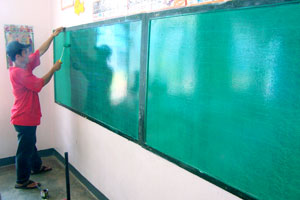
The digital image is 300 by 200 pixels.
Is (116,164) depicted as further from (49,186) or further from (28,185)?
(28,185)

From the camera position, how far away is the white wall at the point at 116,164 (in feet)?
4.51

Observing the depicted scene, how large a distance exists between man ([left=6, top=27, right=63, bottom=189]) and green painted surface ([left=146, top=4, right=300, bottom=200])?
1.55 meters

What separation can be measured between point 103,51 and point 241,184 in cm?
141

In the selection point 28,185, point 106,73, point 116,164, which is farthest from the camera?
point 28,185

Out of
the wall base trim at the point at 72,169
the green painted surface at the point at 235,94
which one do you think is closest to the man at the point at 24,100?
the wall base trim at the point at 72,169

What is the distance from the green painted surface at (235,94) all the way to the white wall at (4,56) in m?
2.29

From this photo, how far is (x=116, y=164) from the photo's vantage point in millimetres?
2023

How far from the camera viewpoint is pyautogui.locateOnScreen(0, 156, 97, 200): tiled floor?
2.44 metres

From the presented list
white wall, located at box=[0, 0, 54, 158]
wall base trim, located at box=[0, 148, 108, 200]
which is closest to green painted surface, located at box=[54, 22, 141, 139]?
white wall, located at box=[0, 0, 54, 158]

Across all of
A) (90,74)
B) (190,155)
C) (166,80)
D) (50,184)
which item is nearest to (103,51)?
(90,74)

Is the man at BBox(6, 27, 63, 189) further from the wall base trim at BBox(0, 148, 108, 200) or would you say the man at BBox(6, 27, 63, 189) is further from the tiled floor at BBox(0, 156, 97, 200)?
the wall base trim at BBox(0, 148, 108, 200)

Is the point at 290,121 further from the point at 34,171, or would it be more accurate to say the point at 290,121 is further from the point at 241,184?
the point at 34,171

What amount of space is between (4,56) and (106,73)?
181cm

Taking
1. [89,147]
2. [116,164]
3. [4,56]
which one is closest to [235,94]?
[116,164]
